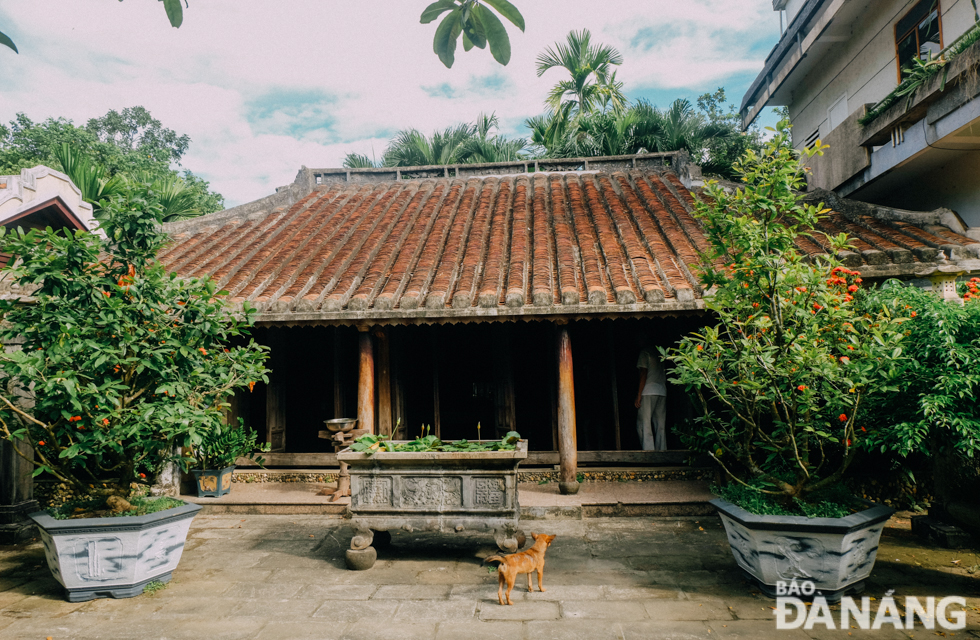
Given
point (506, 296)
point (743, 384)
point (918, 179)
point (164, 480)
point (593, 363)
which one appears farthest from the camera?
point (593, 363)

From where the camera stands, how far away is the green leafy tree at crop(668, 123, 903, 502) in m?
3.86

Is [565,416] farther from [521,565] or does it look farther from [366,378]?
[521,565]

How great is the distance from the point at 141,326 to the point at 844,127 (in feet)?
30.0

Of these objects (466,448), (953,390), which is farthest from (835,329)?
(466,448)

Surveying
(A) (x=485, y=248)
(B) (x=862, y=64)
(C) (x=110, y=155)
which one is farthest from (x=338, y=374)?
(C) (x=110, y=155)

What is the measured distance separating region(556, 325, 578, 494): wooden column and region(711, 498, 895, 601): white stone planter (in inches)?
99.1

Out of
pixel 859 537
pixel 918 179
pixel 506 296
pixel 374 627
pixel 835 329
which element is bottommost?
pixel 374 627

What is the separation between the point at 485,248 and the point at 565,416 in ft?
8.18

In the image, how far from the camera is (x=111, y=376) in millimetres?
4457

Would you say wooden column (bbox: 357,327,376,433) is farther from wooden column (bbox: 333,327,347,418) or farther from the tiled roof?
wooden column (bbox: 333,327,347,418)

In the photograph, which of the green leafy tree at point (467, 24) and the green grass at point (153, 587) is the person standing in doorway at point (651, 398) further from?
the green leafy tree at point (467, 24)

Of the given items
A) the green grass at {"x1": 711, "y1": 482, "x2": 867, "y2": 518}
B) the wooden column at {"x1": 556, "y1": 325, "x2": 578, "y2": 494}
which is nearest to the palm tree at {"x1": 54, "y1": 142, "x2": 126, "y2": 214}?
the wooden column at {"x1": 556, "y1": 325, "x2": 578, "y2": 494}

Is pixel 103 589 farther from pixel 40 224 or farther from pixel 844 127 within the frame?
pixel 844 127

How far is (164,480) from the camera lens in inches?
274
